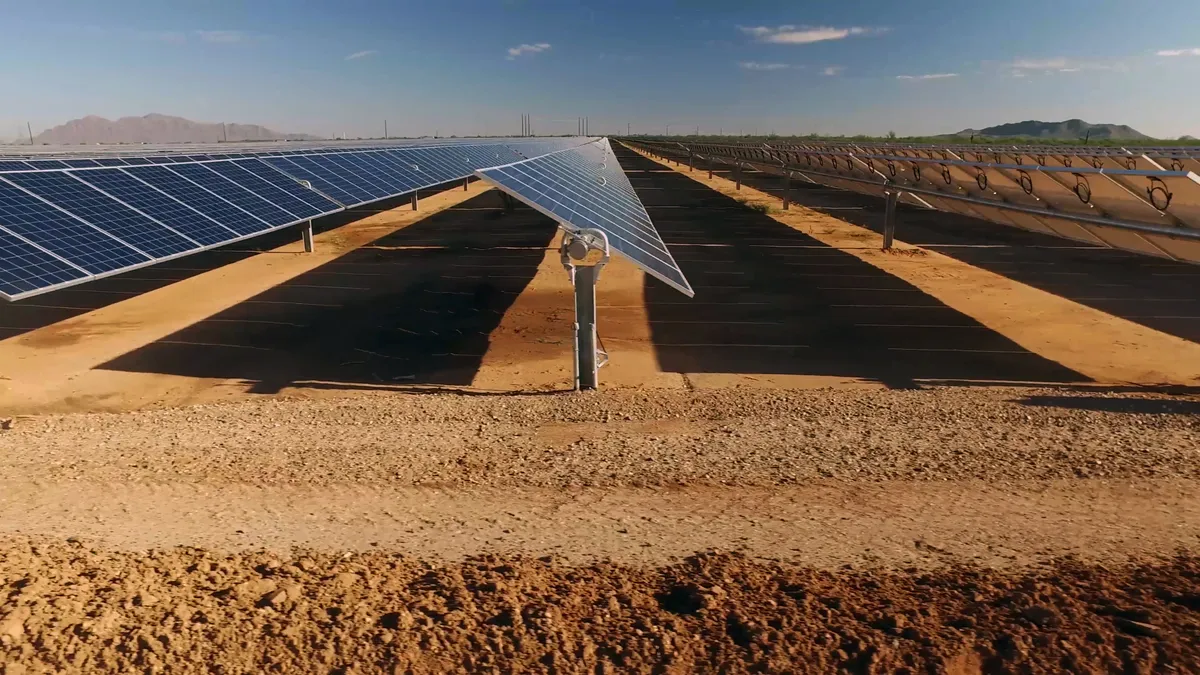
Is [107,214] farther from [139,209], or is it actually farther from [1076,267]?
[1076,267]

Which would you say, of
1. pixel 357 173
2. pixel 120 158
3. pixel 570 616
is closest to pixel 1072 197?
pixel 570 616

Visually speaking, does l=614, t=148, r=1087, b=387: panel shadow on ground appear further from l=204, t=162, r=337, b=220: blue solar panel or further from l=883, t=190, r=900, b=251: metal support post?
l=204, t=162, r=337, b=220: blue solar panel

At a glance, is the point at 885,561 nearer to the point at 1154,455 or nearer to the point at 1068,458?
the point at 1068,458

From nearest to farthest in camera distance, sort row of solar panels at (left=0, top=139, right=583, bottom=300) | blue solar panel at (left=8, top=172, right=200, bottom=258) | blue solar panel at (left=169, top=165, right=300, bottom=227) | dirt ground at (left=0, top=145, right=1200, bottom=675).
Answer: dirt ground at (left=0, top=145, right=1200, bottom=675) → row of solar panels at (left=0, top=139, right=583, bottom=300) → blue solar panel at (left=8, top=172, right=200, bottom=258) → blue solar panel at (left=169, top=165, right=300, bottom=227)

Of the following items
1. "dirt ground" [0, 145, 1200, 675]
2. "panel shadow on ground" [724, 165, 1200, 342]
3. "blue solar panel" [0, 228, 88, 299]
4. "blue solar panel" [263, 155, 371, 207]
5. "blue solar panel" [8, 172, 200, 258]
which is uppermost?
"blue solar panel" [263, 155, 371, 207]

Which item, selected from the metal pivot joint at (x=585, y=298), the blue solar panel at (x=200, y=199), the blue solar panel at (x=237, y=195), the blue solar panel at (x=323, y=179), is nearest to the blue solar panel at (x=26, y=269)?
the blue solar panel at (x=200, y=199)

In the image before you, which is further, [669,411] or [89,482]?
[669,411]

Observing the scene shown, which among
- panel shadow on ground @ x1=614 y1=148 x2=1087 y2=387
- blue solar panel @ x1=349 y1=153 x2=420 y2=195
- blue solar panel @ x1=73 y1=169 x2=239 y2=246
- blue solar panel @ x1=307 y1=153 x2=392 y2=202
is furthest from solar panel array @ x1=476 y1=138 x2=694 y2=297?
blue solar panel @ x1=349 y1=153 x2=420 y2=195

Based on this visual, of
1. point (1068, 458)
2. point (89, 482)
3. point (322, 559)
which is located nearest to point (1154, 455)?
point (1068, 458)
